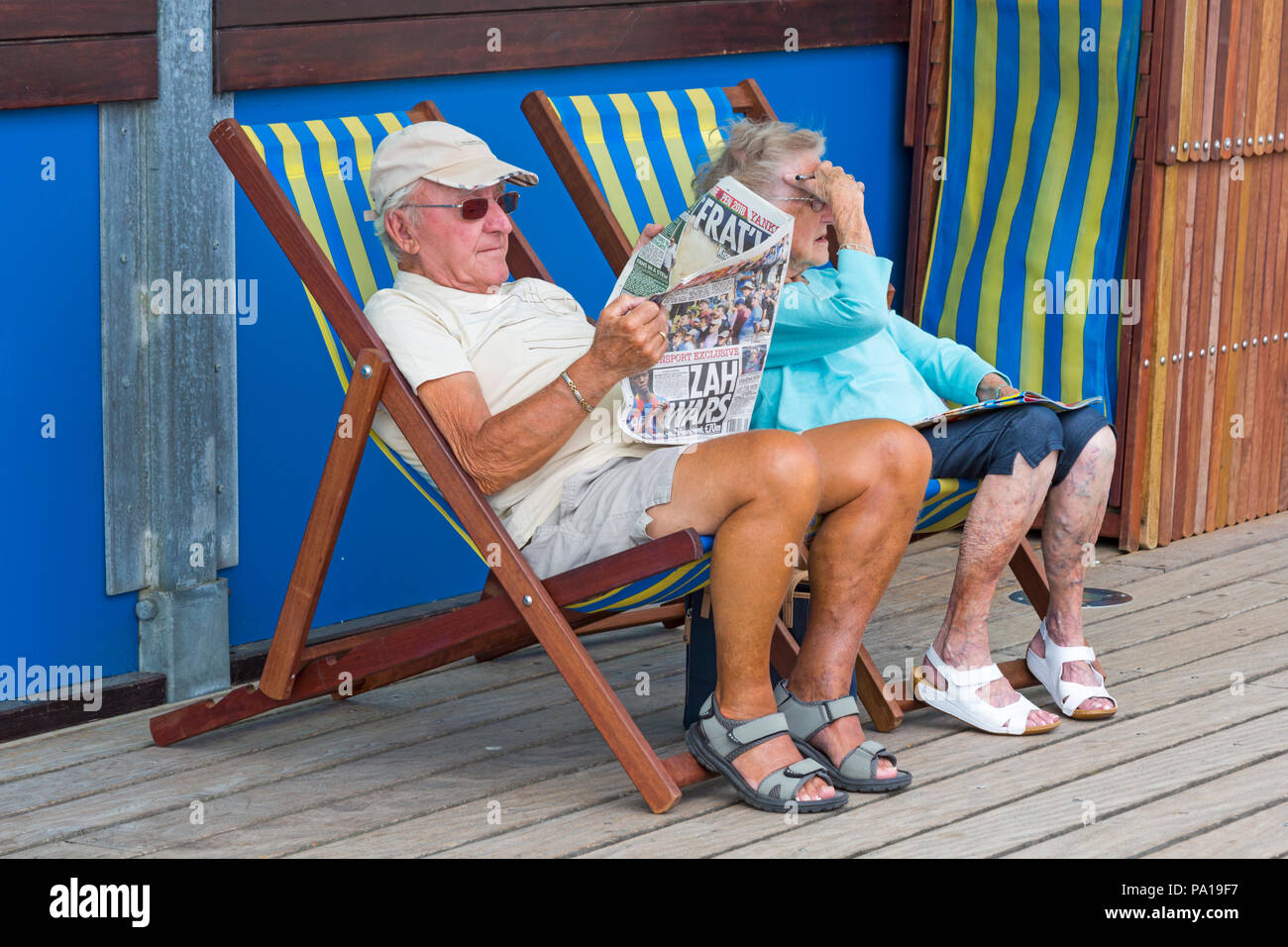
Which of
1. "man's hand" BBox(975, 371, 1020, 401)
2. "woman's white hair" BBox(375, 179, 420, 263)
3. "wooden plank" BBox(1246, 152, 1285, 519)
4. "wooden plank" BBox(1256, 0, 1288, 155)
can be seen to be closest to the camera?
"woman's white hair" BBox(375, 179, 420, 263)

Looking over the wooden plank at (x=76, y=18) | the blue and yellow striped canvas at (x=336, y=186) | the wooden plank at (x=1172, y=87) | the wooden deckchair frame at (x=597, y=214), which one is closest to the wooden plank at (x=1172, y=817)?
the wooden deckchair frame at (x=597, y=214)

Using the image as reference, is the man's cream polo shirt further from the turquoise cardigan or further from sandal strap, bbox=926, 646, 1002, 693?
sandal strap, bbox=926, 646, 1002, 693

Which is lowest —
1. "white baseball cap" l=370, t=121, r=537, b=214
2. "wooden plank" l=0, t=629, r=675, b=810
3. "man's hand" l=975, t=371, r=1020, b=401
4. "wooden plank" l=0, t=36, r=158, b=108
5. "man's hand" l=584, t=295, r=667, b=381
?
"wooden plank" l=0, t=629, r=675, b=810

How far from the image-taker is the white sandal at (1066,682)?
11.5ft

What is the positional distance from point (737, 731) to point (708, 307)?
717 mm

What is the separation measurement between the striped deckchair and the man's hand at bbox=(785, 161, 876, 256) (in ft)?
2.25

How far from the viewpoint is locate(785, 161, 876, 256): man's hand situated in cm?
328

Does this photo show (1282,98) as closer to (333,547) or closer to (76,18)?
(333,547)

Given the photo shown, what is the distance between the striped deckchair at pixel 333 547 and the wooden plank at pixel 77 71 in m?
0.31

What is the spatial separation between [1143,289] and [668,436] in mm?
2056

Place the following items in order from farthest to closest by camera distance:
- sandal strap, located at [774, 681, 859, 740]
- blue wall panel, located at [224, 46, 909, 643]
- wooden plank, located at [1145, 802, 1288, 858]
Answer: blue wall panel, located at [224, 46, 909, 643] → sandal strap, located at [774, 681, 859, 740] → wooden plank, located at [1145, 802, 1288, 858]

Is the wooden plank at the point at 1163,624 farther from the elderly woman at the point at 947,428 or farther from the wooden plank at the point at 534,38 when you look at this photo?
the wooden plank at the point at 534,38

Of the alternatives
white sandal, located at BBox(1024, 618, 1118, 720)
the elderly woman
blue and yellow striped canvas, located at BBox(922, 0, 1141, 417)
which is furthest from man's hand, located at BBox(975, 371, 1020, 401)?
blue and yellow striped canvas, located at BBox(922, 0, 1141, 417)
